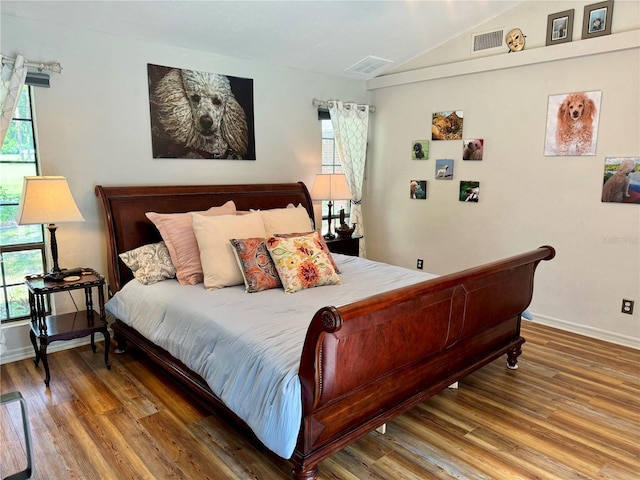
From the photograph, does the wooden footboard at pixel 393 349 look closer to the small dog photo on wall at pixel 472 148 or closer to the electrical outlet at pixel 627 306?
the electrical outlet at pixel 627 306

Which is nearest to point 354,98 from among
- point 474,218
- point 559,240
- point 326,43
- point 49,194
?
point 326,43

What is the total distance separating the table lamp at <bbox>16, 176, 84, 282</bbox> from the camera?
277cm

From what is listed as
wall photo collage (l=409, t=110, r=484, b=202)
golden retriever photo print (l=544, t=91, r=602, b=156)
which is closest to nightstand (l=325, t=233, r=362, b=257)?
wall photo collage (l=409, t=110, r=484, b=202)

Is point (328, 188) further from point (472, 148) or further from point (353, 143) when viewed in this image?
point (472, 148)

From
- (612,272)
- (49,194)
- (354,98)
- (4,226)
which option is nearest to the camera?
(49,194)

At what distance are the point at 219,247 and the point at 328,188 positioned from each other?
70.1 inches

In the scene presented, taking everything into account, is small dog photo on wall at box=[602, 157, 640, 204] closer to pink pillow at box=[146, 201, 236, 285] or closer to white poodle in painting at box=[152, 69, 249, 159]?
white poodle in painting at box=[152, 69, 249, 159]

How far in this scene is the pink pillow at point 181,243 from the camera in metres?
3.08

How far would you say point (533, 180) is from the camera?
3.99 m

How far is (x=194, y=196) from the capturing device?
12.3ft

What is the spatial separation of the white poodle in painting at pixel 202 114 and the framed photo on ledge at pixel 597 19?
117 inches

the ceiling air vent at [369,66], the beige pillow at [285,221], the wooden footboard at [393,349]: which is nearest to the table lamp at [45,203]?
the beige pillow at [285,221]

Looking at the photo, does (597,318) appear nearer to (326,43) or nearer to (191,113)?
(326,43)

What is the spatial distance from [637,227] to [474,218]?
4.48 feet
